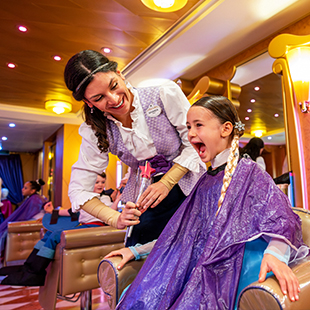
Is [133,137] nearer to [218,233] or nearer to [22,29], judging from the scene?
[218,233]

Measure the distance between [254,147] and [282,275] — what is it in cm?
243

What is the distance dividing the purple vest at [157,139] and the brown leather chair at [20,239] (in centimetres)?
313

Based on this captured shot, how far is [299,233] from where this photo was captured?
3.09ft

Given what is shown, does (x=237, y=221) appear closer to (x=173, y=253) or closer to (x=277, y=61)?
(x=173, y=253)

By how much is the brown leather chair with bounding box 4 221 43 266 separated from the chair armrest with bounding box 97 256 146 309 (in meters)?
3.09

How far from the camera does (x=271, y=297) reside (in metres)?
0.67

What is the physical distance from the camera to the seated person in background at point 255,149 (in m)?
2.98

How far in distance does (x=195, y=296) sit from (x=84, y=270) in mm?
1572

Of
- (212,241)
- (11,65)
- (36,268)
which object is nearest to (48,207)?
(36,268)

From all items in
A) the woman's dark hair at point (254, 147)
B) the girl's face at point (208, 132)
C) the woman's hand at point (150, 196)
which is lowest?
the woman's hand at point (150, 196)

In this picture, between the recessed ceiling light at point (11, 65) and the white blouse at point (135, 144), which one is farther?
the recessed ceiling light at point (11, 65)

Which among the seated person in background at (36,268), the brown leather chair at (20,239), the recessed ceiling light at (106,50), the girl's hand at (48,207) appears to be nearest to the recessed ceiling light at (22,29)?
the recessed ceiling light at (106,50)

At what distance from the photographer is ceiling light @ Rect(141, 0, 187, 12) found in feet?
9.51

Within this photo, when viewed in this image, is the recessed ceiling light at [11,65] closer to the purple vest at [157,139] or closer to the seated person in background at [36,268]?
the seated person in background at [36,268]
